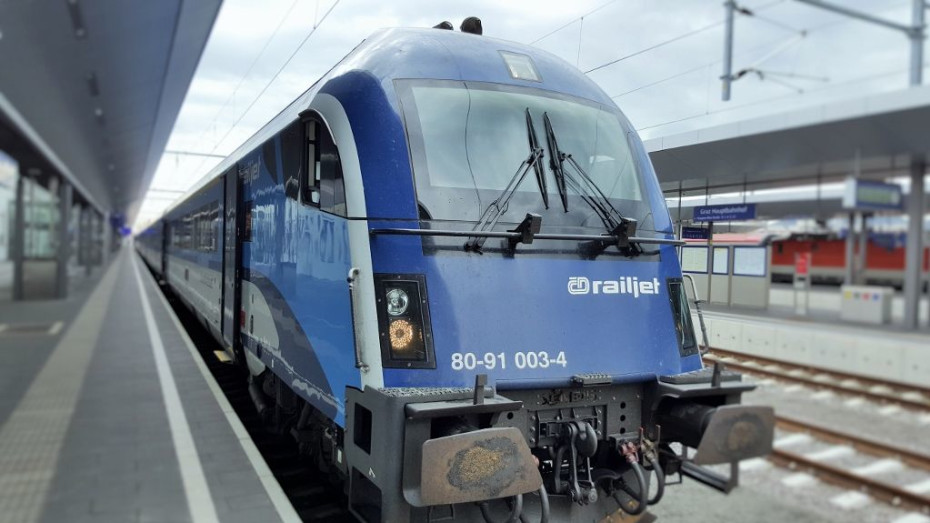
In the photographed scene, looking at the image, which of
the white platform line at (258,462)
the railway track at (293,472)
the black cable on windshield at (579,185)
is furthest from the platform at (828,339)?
the railway track at (293,472)

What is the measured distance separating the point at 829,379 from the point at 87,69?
45.0ft

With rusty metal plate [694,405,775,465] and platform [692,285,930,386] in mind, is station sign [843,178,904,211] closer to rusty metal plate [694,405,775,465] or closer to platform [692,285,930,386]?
platform [692,285,930,386]

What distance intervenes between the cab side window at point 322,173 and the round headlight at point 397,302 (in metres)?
0.60

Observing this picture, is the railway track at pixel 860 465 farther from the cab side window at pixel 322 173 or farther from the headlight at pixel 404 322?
the cab side window at pixel 322 173

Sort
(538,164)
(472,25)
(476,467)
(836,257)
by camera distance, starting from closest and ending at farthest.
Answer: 1. (836,257)
2. (476,467)
3. (538,164)
4. (472,25)

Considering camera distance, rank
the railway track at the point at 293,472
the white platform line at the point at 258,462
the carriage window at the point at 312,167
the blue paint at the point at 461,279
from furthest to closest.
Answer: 1. the railway track at the point at 293,472
2. the white platform line at the point at 258,462
3. the carriage window at the point at 312,167
4. the blue paint at the point at 461,279

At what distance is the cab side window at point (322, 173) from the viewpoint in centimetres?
376

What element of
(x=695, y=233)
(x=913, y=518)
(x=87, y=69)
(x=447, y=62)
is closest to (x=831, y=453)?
(x=913, y=518)

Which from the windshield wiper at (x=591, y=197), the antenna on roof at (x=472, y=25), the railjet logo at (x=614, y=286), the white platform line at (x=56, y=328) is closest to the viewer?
the railjet logo at (x=614, y=286)

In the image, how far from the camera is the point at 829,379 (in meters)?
5.90

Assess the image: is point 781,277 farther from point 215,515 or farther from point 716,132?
point 215,515

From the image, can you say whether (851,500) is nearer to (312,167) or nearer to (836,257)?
(836,257)

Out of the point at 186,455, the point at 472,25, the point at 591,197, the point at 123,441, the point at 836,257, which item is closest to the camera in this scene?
the point at 836,257

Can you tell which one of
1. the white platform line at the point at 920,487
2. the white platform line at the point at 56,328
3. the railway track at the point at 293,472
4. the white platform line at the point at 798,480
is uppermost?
the white platform line at the point at 920,487
